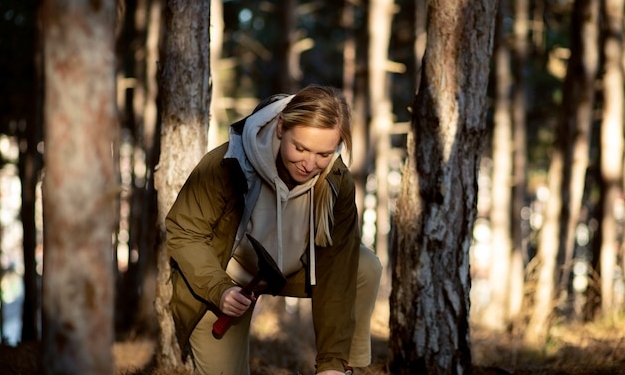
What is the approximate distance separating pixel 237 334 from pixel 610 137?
7.85 m

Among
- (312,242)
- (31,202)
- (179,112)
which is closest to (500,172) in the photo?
(31,202)

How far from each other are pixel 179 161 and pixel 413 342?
5.94 ft

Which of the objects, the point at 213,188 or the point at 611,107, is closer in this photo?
the point at 213,188

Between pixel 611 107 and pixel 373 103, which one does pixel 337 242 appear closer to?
pixel 611 107

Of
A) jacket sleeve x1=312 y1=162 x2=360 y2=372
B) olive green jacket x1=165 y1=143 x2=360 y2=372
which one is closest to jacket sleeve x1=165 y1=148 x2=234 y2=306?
olive green jacket x1=165 y1=143 x2=360 y2=372

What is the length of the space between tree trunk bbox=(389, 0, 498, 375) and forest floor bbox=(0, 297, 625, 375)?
1.39ft

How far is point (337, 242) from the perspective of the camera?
4.24 m

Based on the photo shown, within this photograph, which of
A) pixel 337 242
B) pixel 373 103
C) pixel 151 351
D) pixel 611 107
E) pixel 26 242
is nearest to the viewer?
pixel 337 242

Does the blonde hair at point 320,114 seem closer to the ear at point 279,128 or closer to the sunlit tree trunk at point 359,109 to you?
the ear at point 279,128

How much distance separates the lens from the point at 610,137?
1089 cm

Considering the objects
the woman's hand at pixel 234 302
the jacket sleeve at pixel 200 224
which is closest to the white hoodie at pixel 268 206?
the jacket sleeve at pixel 200 224

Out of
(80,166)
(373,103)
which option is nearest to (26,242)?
(373,103)

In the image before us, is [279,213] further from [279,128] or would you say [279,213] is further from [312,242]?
[279,128]

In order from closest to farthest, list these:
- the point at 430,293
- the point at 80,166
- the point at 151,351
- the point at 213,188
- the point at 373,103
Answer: the point at 80,166 → the point at 213,188 → the point at 430,293 → the point at 151,351 → the point at 373,103
